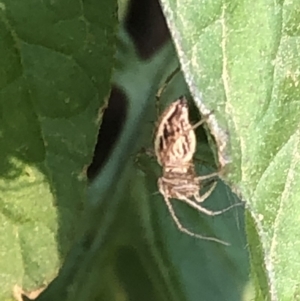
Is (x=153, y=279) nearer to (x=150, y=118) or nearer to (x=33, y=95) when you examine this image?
(x=150, y=118)

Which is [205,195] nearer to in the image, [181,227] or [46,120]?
[181,227]

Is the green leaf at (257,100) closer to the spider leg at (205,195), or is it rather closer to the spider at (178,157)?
the spider at (178,157)

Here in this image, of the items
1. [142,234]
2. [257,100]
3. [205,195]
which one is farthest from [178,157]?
[257,100]

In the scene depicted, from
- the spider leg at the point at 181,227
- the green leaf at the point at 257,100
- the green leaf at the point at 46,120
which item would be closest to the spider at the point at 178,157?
the spider leg at the point at 181,227

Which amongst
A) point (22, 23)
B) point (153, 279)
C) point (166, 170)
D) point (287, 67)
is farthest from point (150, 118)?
point (287, 67)

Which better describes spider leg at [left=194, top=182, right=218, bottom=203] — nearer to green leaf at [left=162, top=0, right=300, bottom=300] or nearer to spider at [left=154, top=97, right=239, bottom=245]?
spider at [left=154, top=97, right=239, bottom=245]
